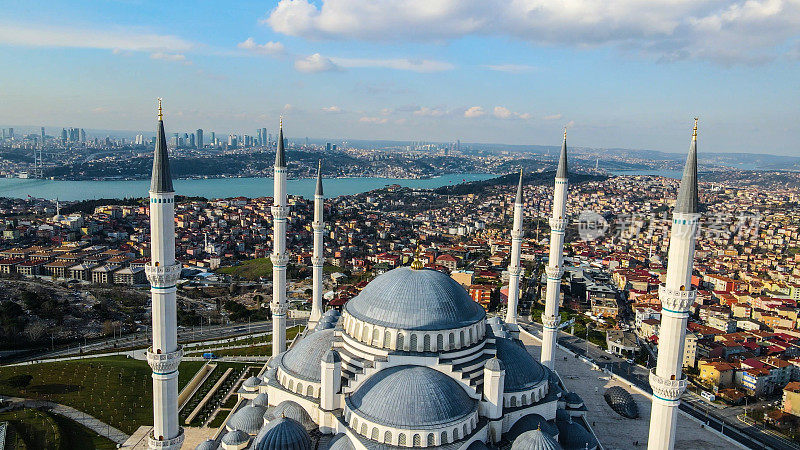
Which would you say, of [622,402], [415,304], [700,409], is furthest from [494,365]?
[700,409]

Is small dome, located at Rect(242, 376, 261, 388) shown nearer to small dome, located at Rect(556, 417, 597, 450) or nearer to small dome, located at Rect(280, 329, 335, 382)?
small dome, located at Rect(280, 329, 335, 382)

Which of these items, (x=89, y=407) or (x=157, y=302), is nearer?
(x=157, y=302)

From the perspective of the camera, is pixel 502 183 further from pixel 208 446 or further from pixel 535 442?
pixel 208 446

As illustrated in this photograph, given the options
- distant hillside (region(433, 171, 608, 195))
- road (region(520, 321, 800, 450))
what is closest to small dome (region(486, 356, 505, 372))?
road (region(520, 321, 800, 450))

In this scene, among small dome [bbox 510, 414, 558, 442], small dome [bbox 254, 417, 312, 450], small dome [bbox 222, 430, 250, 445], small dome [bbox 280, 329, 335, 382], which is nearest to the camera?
small dome [bbox 254, 417, 312, 450]

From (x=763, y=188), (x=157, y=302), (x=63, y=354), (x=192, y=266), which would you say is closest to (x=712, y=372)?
(x=157, y=302)

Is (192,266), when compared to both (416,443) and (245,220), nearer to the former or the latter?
(245,220)

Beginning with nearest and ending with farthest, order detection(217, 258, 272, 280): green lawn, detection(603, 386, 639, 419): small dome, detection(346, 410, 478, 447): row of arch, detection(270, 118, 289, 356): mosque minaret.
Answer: detection(346, 410, 478, 447): row of arch, detection(270, 118, 289, 356): mosque minaret, detection(603, 386, 639, 419): small dome, detection(217, 258, 272, 280): green lawn
